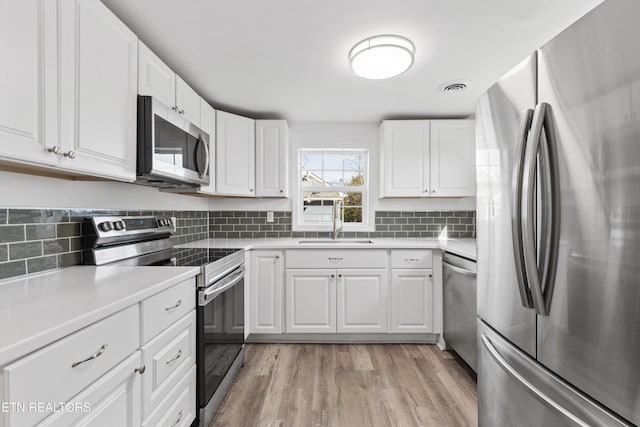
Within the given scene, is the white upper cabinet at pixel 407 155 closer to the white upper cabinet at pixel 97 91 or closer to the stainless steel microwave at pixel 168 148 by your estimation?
the stainless steel microwave at pixel 168 148

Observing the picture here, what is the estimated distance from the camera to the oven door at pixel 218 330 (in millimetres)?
1559

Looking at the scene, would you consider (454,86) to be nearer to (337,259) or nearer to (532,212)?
(337,259)

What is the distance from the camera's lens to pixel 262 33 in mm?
1695

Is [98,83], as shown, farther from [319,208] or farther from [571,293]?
[319,208]

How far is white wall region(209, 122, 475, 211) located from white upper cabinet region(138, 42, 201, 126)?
1165mm

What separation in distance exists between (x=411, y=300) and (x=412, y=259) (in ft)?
1.18

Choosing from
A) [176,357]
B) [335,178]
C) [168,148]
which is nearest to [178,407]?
[176,357]

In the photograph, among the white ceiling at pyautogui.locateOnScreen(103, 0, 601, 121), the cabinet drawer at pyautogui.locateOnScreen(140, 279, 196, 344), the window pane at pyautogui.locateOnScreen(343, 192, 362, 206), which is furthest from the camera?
the window pane at pyautogui.locateOnScreen(343, 192, 362, 206)

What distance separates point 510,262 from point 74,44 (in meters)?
1.83

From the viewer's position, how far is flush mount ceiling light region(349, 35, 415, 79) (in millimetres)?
1742

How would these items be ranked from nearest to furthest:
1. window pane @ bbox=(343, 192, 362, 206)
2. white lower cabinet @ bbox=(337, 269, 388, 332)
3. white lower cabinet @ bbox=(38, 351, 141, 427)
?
white lower cabinet @ bbox=(38, 351, 141, 427), white lower cabinet @ bbox=(337, 269, 388, 332), window pane @ bbox=(343, 192, 362, 206)

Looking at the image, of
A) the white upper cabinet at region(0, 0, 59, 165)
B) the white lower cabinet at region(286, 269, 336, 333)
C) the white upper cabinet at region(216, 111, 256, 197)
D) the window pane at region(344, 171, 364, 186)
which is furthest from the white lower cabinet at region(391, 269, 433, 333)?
the white upper cabinet at region(0, 0, 59, 165)

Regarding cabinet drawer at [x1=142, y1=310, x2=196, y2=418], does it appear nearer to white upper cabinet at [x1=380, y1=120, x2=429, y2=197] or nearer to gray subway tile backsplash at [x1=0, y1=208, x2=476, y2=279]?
gray subway tile backsplash at [x1=0, y1=208, x2=476, y2=279]

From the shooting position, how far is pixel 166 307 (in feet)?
4.14
